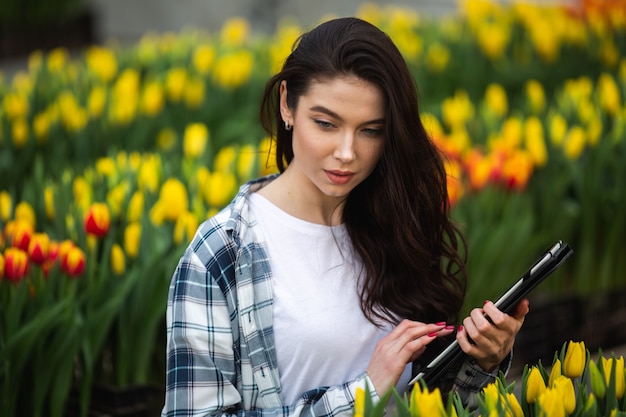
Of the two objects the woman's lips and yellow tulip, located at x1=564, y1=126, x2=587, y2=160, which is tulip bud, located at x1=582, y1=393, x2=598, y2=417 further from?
yellow tulip, located at x1=564, y1=126, x2=587, y2=160

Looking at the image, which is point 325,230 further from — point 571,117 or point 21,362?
point 571,117

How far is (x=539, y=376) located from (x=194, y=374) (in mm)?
591

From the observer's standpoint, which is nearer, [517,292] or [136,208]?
[517,292]

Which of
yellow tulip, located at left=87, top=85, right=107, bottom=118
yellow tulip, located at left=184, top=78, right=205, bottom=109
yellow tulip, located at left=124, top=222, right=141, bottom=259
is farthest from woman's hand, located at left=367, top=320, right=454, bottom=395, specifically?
yellow tulip, located at left=184, top=78, right=205, bottom=109

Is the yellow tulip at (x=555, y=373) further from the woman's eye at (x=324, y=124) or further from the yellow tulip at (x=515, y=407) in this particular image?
the woman's eye at (x=324, y=124)

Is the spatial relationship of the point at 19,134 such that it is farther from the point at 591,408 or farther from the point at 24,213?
the point at 591,408

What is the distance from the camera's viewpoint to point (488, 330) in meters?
1.69

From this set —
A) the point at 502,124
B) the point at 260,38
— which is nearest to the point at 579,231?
the point at 502,124

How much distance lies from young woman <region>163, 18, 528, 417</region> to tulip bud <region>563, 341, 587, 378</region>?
4.2 inches

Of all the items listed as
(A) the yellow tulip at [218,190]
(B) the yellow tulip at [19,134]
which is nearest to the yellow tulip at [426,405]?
(A) the yellow tulip at [218,190]

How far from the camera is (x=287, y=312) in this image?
5.82 feet

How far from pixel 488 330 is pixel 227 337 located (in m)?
0.46

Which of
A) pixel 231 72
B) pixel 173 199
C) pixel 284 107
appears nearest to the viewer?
pixel 284 107

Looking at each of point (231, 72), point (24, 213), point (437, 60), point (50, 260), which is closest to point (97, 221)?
point (50, 260)
